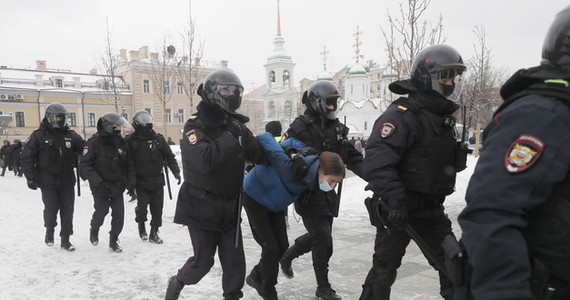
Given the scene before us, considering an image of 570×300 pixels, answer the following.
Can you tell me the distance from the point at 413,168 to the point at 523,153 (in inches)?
64.2

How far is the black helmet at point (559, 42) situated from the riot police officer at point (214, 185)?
2398 millimetres


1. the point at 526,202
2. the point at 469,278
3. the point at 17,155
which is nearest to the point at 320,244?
the point at 469,278

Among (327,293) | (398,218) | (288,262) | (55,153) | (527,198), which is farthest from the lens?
(55,153)

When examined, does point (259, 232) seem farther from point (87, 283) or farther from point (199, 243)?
point (87, 283)

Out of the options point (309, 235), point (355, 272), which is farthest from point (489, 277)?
point (355, 272)

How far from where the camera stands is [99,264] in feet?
18.2

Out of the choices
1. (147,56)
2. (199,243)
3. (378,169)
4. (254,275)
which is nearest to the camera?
(378,169)

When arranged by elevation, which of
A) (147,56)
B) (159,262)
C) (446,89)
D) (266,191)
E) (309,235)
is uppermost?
(147,56)

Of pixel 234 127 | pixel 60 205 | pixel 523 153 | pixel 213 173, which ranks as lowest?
pixel 60 205

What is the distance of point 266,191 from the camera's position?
12.9ft

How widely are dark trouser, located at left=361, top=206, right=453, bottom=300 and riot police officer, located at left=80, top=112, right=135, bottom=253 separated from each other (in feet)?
14.0

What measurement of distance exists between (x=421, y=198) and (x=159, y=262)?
3.81 metres

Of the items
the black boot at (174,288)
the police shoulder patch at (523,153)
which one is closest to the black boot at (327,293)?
the black boot at (174,288)

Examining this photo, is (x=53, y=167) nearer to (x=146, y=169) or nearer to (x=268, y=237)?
(x=146, y=169)
